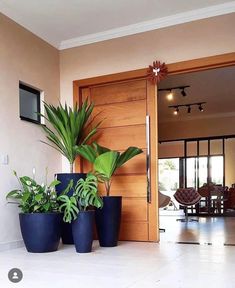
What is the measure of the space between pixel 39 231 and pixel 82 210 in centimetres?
52

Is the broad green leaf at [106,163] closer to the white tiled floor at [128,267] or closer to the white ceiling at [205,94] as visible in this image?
the white tiled floor at [128,267]

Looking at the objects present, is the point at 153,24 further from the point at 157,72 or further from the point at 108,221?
the point at 108,221

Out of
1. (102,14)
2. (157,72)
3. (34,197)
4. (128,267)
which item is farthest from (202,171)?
(128,267)

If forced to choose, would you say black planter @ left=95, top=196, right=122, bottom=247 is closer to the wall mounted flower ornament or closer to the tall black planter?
the tall black planter

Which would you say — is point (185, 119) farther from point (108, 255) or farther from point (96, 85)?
point (108, 255)

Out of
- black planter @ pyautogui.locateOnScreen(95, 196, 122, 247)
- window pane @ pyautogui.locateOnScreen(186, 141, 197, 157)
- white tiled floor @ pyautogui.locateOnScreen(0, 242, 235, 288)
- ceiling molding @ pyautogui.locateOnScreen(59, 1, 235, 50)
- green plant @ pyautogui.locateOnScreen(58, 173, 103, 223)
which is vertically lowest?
white tiled floor @ pyautogui.locateOnScreen(0, 242, 235, 288)

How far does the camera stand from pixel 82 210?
3.93m

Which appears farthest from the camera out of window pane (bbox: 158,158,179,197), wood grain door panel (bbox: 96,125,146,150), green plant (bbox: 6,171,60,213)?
window pane (bbox: 158,158,179,197)

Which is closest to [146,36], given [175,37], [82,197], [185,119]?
[175,37]

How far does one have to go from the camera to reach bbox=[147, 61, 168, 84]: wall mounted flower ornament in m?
4.61

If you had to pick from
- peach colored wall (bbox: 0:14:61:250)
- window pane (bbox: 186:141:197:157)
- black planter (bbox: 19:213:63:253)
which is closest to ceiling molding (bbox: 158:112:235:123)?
window pane (bbox: 186:141:197:157)

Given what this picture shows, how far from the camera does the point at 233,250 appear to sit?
3.99m

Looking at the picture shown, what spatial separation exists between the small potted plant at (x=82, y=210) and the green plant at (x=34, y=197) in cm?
14

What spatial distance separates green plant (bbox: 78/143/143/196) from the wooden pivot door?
0.46 meters
